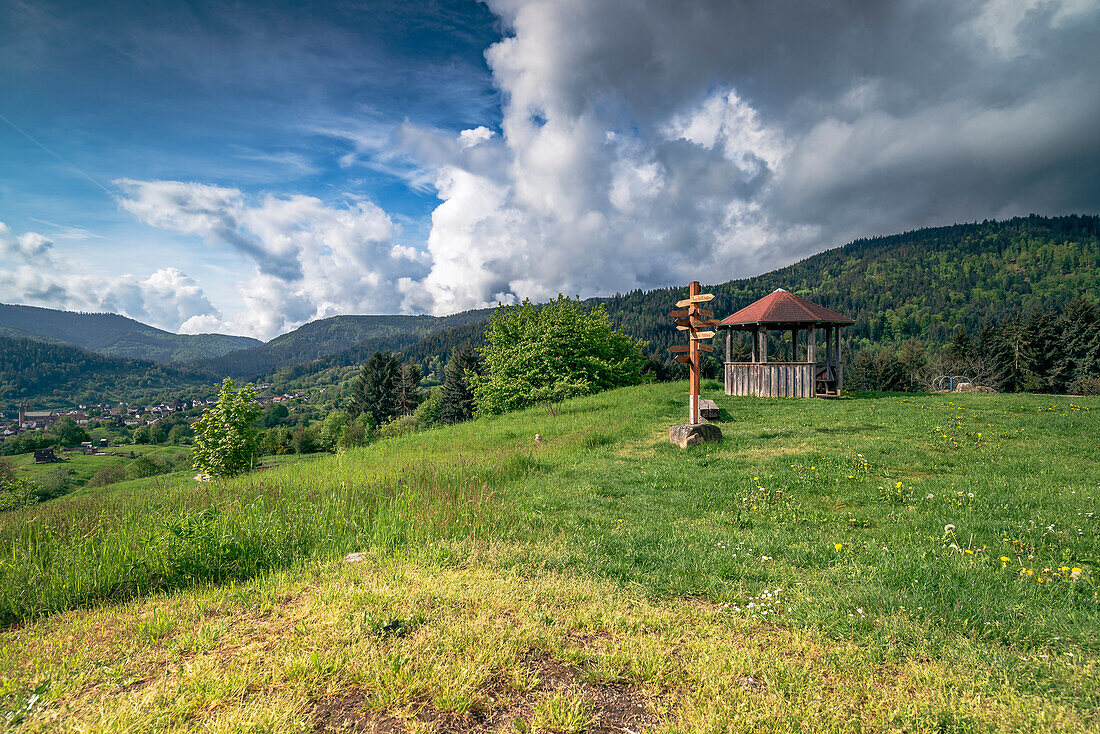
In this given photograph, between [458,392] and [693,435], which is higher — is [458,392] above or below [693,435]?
below

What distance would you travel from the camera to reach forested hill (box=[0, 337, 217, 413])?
148 m

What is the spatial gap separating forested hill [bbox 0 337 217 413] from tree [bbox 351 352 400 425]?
122351mm

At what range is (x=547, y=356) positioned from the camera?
86.0 ft

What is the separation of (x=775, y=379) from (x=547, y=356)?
464 inches

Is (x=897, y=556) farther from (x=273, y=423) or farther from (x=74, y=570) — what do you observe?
(x=273, y=423)

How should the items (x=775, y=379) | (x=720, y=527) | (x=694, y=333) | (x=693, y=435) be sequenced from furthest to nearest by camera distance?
(x=775, y=379) → (x=694, y=333) → (x=693, y=435) → (x=720, y=527)

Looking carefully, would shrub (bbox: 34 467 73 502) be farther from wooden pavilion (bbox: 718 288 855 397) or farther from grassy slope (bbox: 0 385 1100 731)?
wooden pavilion (bbox: 718 288 855 397)

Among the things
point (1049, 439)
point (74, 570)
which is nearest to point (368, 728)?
point (74, 570)

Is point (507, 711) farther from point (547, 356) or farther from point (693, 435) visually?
point (547, 356)

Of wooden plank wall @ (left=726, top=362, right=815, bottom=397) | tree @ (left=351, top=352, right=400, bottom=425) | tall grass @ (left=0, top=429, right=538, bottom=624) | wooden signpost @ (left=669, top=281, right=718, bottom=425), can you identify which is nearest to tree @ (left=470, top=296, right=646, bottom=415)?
wooden plank wall @ (left=726, top=362, right=815, bottom=397)

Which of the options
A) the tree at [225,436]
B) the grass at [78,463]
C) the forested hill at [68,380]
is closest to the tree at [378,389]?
the grass at [78,463]

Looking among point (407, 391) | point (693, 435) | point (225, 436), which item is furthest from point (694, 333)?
point (407, 391)

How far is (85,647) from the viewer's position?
3.47m

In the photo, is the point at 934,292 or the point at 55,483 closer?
the point at 55,483
